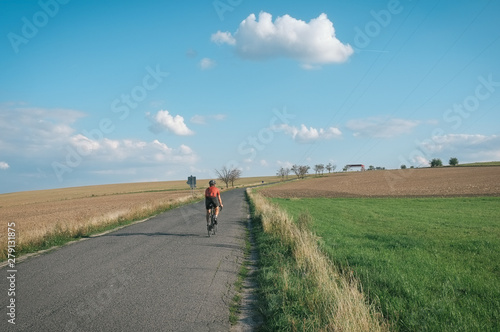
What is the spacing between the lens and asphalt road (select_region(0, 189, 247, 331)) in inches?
187

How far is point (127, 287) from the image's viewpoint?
6.38 m

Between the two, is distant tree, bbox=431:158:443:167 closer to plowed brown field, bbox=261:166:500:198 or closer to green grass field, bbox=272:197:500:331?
plowed brown field, bbox=261:166:500:198

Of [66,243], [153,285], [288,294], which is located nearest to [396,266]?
[288,294]

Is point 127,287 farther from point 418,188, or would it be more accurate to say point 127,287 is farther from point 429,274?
point 418,188

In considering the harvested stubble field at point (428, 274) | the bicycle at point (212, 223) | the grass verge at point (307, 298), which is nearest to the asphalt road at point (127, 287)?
the grass verge at point (307, 298)

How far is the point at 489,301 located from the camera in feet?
18.3

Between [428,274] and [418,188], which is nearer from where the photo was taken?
[428,274]

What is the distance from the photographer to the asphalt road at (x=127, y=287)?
15.6ft

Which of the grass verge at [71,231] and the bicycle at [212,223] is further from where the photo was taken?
the bicycle at [212,223]

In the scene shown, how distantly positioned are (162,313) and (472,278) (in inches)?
248

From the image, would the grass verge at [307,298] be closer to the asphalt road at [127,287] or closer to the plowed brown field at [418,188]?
the asphalt road at [127,287]

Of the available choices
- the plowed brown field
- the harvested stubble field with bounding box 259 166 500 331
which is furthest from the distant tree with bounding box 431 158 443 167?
the harvested stubble field with bounding box 259 166 500 331

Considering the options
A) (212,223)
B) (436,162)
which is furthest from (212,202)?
(436,162)

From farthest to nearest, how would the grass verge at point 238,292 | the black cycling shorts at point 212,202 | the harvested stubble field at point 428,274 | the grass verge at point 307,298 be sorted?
the black cycling shorts at point 212,202 < the grass verge at point 238,292 < the harvested stubble field at point 428,274 < the grass verge at point 307,298
